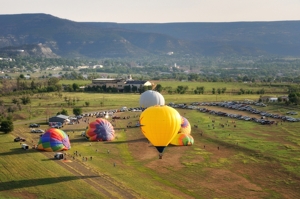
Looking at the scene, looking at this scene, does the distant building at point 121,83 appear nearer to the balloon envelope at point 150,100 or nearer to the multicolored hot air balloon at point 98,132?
the balloon envelope at point 150,100

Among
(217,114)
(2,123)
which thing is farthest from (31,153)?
(217,114)

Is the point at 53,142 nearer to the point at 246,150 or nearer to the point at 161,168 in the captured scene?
the point at 161,168

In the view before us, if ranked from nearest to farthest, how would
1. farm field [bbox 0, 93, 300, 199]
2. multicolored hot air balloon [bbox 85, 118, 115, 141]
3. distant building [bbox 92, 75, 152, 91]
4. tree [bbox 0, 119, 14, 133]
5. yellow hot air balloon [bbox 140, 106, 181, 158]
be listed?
farm field [bbox 0, 93, 300, 199] < yellow hot air balloon [bbox 140, 106, 181, 158] < multicolored hot air balloon [bbox 85, 118, 115, 141] < tree [bbox 0, 119, 14, 133] < distant building [bbox 92, 75, 152, 91]

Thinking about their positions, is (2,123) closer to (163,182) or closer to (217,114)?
(163,182)

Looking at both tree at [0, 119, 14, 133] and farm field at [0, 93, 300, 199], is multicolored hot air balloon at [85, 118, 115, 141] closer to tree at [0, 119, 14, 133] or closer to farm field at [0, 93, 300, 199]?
farm field at [0, 93, 300, 199]

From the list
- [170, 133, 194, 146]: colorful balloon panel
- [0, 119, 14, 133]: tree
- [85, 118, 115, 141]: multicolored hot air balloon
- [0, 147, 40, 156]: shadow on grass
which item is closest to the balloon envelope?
[85, 118, 115, 141]: multicolored hot air balloon

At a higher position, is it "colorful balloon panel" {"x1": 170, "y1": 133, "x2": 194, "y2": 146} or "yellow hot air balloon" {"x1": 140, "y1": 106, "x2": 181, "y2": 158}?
A: "yellow hot air balloon" {"x1": 140, "y1": 106, "x2": 181, "y2": 158}
